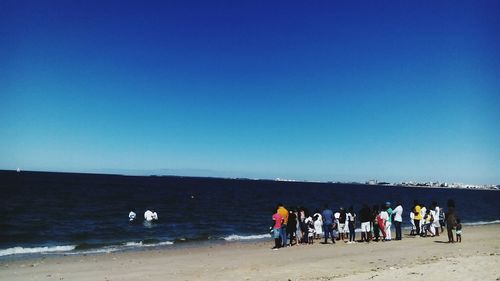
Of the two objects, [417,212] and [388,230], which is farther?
[417,212]

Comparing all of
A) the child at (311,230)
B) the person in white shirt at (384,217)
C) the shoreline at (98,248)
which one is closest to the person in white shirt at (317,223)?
the child at (311,230)

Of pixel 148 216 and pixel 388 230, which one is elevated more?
pixel 388 230

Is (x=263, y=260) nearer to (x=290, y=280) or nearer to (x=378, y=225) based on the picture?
(x=290, y=280)

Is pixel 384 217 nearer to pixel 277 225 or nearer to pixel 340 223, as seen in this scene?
pixel 340 223

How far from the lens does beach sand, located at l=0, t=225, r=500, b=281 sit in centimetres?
1094

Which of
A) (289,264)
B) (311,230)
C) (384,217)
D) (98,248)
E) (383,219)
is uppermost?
(384,217)

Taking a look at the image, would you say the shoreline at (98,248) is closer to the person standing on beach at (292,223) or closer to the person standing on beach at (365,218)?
the person standing on beach at (292,223)

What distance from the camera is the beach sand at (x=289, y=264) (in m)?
10.9

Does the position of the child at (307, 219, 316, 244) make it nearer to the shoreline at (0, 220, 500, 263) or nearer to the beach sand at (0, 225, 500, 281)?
the beach sand at (0, 225, 500, 281)

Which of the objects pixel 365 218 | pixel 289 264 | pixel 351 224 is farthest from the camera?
pixel 351 224

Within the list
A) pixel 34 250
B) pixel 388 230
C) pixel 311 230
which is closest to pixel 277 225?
pixel 311 230

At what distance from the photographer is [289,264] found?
1371cm

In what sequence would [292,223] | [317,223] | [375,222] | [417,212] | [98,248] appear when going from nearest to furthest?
[292,223], [375,222], [317,223], [98,248], [417,212]

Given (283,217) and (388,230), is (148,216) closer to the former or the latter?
(283,217)
